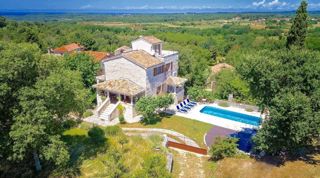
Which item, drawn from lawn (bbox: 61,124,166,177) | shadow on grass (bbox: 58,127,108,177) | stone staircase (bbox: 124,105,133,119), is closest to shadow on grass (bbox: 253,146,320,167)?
lawn (bbox: 61,124,166,177)

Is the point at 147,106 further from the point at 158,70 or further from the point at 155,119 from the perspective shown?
the point at 158,70

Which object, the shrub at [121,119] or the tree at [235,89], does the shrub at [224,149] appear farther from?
the tree at [235,89]

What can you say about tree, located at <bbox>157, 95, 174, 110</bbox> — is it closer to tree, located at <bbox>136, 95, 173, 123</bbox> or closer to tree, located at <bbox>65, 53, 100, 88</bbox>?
tree, located at <bbox>136, 95, 173, 123</bbox>

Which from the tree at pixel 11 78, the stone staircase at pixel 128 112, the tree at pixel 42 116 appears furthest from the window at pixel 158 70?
the tree at pixel 11 78

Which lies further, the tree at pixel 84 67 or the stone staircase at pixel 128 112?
the tree at pixel 84 67

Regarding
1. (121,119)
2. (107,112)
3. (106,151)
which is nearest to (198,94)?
(121,119)

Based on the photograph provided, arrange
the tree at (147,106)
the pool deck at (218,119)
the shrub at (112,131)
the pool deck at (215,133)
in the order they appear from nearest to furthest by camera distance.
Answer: the shrub at (112,131)
the pool deck at (215,133)
the tree at (147,106)
the pool deck at (218,119)

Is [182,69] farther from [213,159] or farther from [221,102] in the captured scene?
[213,159]
